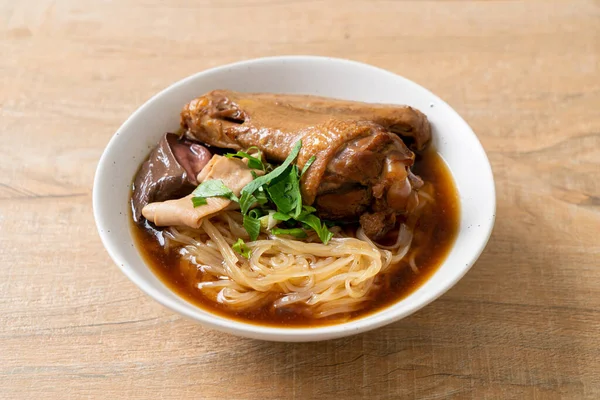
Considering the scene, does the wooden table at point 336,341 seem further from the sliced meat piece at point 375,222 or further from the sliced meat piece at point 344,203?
the sliced meat piece at point 344,203

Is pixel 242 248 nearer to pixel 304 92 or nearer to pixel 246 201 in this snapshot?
pixel 246 201

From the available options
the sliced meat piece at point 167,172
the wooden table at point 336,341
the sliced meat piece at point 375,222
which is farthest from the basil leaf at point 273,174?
the wooden table at point 336,341

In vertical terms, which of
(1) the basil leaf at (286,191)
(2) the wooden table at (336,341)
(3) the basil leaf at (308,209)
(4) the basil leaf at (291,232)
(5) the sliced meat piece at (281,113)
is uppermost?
(5) the sliced meat piece at (281,113)

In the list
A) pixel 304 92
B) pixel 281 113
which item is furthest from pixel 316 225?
pixel 304 92

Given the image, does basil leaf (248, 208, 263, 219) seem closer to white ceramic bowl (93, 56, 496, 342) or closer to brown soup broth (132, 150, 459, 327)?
brown soup broth (132, 150, 459, 327)

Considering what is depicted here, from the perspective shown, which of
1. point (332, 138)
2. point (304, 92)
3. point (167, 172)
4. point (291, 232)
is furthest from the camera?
point (304, 92)
